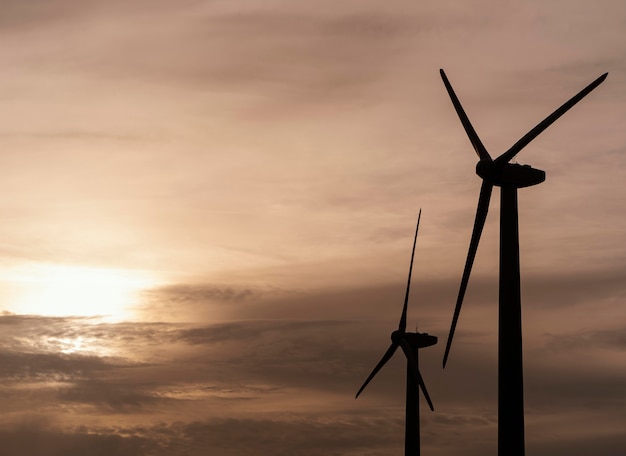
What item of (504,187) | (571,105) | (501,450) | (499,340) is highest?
(571,105)

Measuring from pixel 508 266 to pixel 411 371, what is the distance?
45.3 metres

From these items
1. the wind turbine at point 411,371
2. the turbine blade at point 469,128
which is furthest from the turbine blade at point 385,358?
the turbine blade at point 469,128

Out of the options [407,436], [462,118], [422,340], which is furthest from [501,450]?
[422,340]

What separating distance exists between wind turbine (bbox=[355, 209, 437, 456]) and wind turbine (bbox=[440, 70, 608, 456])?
3521cm

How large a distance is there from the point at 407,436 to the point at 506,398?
42454mm

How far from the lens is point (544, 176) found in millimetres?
77812

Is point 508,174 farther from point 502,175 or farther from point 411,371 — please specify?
point 411,371

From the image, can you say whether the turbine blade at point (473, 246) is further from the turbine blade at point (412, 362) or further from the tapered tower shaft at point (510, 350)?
the turbine blade at point (412, 362)

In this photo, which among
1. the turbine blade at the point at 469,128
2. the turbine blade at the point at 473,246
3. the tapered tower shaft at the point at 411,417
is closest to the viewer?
the turbine blade at the point at 473,246

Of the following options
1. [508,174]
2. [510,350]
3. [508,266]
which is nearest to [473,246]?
[508,266]

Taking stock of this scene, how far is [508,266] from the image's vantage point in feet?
236

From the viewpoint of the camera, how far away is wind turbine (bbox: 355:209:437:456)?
110 m

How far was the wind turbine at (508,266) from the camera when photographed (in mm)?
69250

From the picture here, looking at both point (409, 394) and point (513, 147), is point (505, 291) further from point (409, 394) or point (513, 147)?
point (409, 394)
